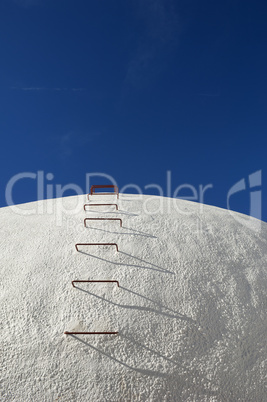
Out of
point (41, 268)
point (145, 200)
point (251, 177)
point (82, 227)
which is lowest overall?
point (41, 268)

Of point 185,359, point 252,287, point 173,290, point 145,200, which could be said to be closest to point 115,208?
point 145,200

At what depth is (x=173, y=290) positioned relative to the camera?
666 cm

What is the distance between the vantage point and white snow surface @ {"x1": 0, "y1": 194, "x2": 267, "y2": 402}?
211 inches

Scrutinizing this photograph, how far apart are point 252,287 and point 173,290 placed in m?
Result: 1.71

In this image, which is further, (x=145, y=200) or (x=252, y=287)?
(x=145, y=200)

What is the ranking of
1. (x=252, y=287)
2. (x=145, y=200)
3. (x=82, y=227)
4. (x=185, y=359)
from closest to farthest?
(x=185, y=359), (x=252, y=287), (x=82, y=227), (x=145, y=200)

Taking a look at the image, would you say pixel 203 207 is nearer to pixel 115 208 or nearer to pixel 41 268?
pixel 115 208

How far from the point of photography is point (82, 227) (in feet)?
26.8

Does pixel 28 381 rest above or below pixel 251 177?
below

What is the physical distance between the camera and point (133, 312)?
6.15 metres

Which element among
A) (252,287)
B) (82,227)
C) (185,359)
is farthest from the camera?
(82,227)

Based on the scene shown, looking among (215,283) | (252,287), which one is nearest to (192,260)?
(215,283)

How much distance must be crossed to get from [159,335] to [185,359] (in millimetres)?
544

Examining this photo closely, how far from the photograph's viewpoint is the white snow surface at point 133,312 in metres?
5.36
